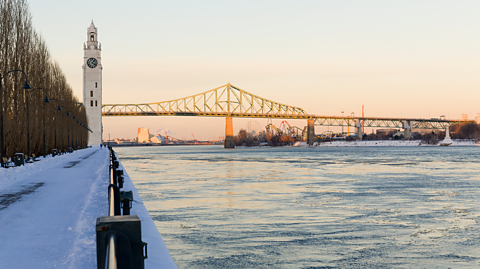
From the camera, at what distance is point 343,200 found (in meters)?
17.8

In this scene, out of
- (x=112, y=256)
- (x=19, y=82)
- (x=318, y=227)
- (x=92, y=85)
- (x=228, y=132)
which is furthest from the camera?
(x=228, y=132)

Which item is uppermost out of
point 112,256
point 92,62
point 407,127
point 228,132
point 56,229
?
point 92,62

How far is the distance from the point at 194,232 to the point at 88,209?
2476 mm

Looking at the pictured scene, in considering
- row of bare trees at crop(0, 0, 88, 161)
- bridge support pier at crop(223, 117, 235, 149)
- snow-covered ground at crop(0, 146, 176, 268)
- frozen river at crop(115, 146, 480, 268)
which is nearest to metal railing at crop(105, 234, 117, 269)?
snow-covered ground at crop(0, 146, 176, 268)

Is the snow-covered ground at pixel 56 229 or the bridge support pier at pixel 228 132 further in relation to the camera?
the bridge support pier at pixel 228 132

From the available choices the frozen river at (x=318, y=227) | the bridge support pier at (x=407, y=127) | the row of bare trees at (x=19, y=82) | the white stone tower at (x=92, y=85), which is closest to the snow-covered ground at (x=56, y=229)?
the frozen river at (x=318, y=227)

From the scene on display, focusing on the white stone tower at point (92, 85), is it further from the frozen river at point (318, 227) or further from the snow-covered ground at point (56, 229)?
the snow-covered ground at point (56, 229)

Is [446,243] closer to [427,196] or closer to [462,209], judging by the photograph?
[462,209]

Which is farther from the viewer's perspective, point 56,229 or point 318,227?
point 318,227

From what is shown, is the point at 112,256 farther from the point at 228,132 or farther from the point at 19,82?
the point at 228,132

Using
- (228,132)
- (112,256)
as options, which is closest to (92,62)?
(228,132)

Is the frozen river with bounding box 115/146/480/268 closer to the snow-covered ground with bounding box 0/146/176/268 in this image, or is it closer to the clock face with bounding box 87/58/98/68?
the snow-covered ground with bounding box 0/146/176/268

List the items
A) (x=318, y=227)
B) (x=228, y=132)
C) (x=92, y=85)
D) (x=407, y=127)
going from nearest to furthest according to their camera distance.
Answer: (x=318, y=227), (x=92, y=85), (x=228, y=132), (x=407, y=127)

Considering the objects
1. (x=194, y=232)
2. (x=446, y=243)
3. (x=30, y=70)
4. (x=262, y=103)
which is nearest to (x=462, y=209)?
(x=446, y=243)
